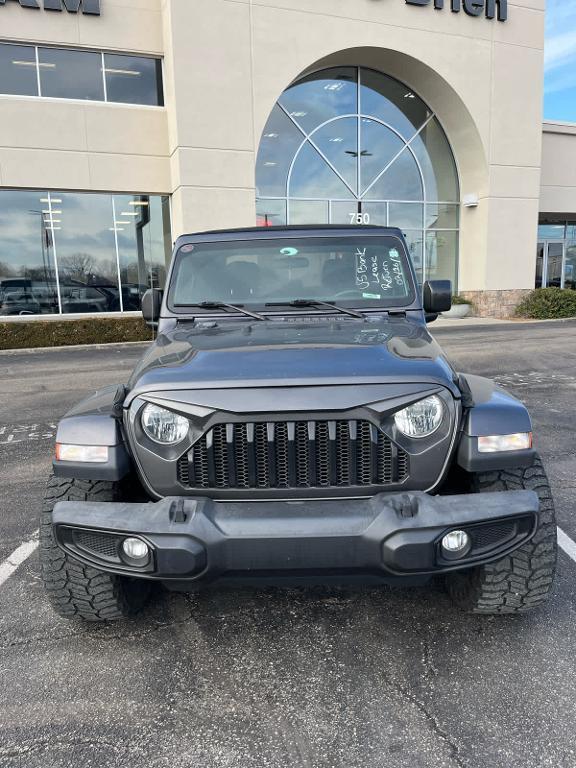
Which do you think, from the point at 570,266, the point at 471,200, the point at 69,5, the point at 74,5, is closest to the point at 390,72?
the point at 471,200

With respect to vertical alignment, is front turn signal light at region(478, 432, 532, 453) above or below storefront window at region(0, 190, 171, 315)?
below

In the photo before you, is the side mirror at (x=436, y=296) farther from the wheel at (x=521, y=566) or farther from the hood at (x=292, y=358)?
the wheel at (x=521, y=566)

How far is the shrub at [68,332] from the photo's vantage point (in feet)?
44.9

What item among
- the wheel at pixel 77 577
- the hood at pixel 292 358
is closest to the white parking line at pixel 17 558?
the wheel at pixel 77 577

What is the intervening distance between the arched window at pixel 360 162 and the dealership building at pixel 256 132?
0.17 ft

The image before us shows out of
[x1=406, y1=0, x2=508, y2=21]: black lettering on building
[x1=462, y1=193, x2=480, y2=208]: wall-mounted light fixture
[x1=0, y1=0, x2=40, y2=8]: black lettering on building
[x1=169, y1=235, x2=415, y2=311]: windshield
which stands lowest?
[x1=169, y1=235, x2=415, y2=311]: windshield

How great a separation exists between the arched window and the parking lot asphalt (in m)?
15.1

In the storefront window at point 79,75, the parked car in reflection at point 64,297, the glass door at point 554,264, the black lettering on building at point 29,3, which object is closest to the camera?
the black lettering on building at point 29,3

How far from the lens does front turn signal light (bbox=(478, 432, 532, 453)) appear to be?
2.34 m

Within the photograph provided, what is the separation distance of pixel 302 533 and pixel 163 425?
713 mm

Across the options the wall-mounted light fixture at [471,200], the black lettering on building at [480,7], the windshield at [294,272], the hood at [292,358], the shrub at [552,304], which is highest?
the black lettering on building at [480,7]

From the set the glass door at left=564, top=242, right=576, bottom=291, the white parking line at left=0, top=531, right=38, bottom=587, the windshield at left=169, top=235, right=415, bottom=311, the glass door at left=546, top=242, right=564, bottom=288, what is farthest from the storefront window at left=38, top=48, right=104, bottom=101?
the glass door at left=564, top=242, right=576, bottom=291

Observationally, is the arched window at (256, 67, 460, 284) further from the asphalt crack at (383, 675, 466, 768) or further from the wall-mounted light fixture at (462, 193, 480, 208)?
the asphalt crack at (383, 675, 466, 768)

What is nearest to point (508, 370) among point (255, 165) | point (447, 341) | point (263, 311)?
point (447, 341)
